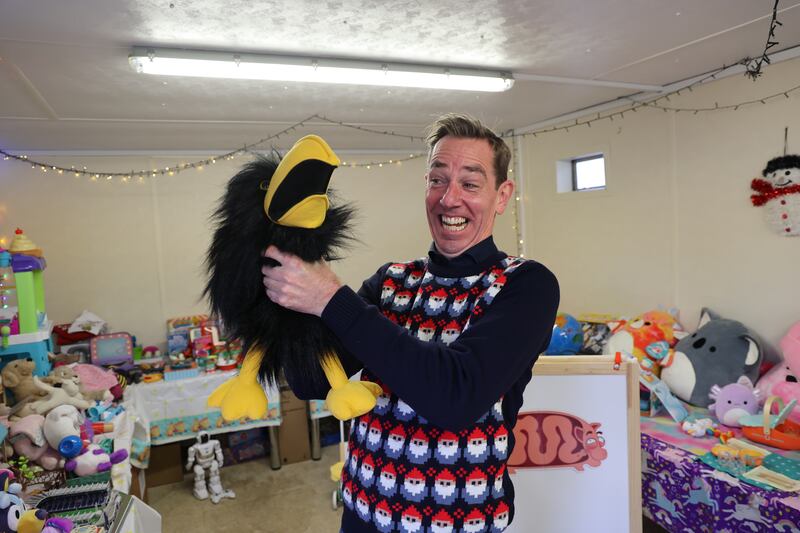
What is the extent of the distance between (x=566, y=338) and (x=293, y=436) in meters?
2.24

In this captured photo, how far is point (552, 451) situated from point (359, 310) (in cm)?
131

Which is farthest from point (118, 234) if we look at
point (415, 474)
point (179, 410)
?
point (415, 474)

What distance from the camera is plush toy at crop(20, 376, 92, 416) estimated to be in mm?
2496

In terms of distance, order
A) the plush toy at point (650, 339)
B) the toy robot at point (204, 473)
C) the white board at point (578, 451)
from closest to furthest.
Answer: the white board at point (578, 451), the plush toy at point (650, 339), the toy robot at point (204, 473)

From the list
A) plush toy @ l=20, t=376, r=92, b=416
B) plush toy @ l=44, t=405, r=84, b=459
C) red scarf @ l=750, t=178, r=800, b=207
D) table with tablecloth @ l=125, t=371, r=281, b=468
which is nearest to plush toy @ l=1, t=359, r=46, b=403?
plush toy @ l=20, t=376, r=92, b=416

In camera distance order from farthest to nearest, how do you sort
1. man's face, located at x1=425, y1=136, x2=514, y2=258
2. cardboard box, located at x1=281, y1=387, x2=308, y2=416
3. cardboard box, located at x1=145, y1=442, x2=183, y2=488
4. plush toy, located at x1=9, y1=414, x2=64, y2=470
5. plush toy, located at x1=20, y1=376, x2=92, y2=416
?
1. cardboard box, located at x1=281, y1=387, x2=308, y2=416
2. cardboard box, located at x1=145, y1=442, x2=183, y2=488
3. plush toy, located at x1=20, y1=376, x2=92, y2=416
4. plush toy, located at x1=9, y1=414, x2=64, y2=470
5. man's face, located at x1=425, y1=136, x2=514, y2=258

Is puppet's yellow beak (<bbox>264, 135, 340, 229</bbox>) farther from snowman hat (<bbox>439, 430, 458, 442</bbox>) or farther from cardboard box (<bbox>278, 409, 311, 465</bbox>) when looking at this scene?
cardboard box (<bbox>278, 409, 311, 465</bbox>)

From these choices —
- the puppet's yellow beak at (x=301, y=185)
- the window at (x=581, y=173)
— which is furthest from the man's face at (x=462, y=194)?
the window at (x=581, y=173)

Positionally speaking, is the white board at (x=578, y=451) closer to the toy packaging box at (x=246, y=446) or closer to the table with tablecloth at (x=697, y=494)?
the table with tablecloth at (x=697, y=494)

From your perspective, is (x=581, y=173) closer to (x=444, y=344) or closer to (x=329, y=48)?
(x=329, y=48)

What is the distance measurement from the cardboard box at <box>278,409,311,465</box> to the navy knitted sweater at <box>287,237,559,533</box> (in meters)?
3.09

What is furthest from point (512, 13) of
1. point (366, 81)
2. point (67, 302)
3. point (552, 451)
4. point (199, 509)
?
point (67, 302)

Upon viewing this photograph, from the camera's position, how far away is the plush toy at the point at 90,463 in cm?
221

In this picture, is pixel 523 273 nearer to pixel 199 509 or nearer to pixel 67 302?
pixel 199 509
